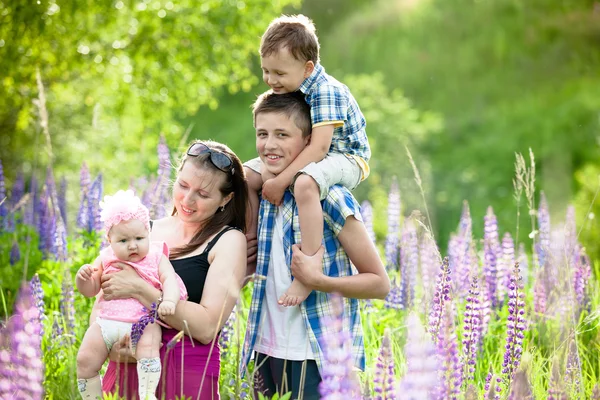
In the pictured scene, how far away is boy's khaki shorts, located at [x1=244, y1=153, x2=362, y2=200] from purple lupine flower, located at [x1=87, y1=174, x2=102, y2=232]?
1.92 meters

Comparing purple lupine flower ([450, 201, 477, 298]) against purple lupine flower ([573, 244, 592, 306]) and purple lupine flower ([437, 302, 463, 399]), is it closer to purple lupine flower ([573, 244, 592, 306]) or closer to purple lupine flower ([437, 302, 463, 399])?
purple lupine flower ([573, 244, 592, 306])

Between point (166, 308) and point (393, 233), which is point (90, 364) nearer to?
point (166, 308)

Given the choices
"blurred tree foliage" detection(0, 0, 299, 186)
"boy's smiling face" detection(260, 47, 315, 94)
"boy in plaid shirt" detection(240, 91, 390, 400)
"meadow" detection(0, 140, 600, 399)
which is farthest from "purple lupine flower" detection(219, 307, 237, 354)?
"blurred tree foliage" detection(0, 0, 299, 186)

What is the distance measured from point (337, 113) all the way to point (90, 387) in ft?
4.60

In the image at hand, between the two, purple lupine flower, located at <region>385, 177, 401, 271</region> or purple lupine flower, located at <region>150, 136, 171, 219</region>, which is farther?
purple lupine flower, located at <region>385, 177, 401, 271</region>

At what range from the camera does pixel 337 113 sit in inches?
123

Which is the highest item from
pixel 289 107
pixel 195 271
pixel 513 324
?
pixel 289 107

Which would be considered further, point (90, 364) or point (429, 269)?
point (429, 269)

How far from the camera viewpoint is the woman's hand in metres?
2.94

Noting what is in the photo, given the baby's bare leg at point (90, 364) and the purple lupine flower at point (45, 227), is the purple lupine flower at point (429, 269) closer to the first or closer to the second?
the baby's bare leg at point (90, 364)

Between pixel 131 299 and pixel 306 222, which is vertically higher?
pixel 306 222

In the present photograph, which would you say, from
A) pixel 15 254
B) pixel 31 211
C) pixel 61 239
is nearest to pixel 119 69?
pixel 31 211

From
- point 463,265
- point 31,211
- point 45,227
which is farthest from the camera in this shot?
point 31,211

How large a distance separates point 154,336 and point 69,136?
738 centimetres
